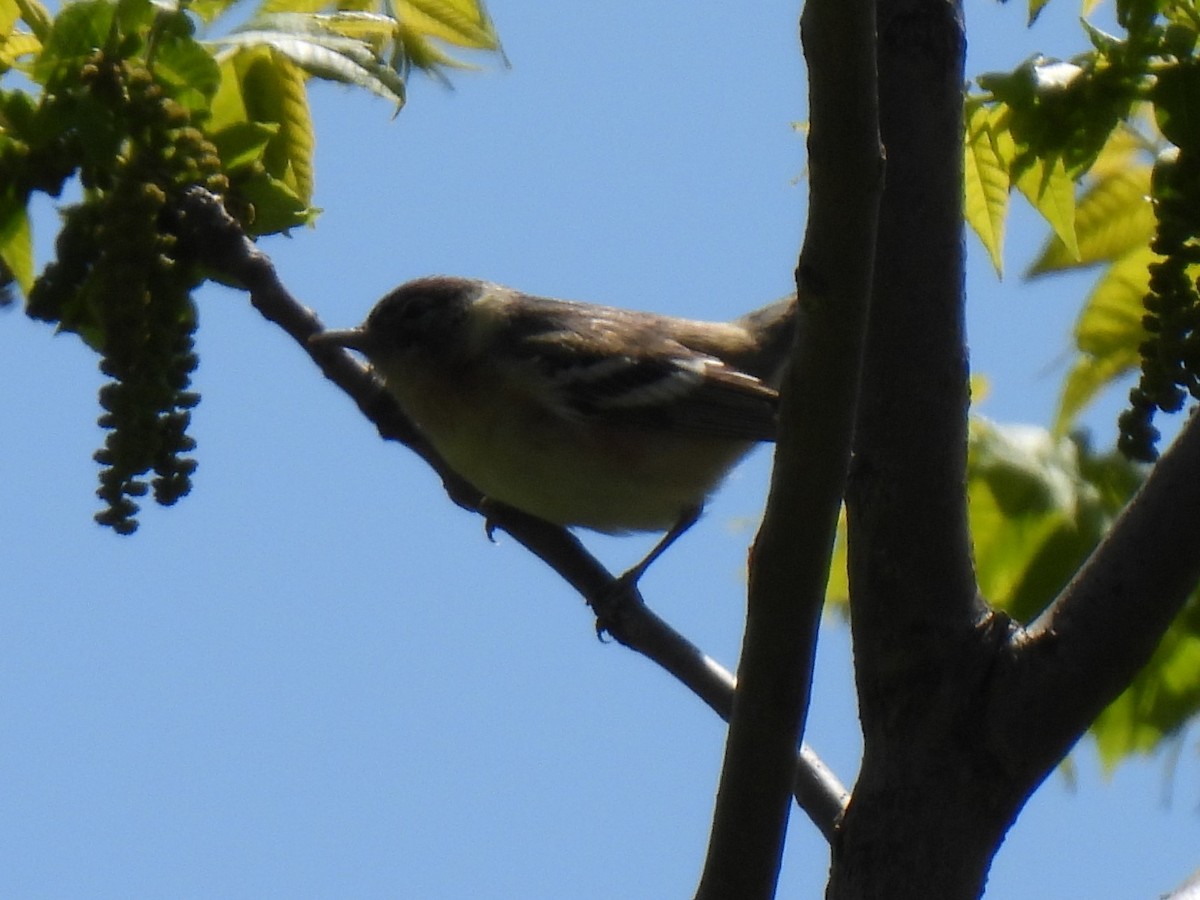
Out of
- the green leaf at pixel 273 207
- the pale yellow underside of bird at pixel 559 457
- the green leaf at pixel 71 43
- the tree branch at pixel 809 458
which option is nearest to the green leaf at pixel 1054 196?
the tree branch at pixel 809 458

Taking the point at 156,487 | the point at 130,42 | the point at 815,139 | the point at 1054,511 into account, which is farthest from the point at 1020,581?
the point at 130,42

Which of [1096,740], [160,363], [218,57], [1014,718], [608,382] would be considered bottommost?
[1014,718]

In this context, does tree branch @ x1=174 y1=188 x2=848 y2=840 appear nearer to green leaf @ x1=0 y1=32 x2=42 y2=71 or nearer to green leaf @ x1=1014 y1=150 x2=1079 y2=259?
green leaf @ x1=0 y1=32 x2=42 y2=71

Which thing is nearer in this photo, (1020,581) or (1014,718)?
(1014,718)

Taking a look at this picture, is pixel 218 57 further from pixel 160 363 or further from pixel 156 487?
pixel 156 487

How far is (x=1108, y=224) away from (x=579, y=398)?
254 cm

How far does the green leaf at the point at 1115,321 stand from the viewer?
3584mm

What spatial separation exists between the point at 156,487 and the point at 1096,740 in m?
2.27

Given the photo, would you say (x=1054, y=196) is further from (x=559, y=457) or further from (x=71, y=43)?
(x=559, y=457)

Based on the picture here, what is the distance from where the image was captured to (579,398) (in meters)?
5.81

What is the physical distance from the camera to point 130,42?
3.13 m

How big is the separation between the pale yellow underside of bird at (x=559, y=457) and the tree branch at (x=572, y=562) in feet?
2.79

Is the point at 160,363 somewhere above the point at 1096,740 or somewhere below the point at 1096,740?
above

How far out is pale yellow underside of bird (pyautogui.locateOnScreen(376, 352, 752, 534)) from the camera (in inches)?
212
